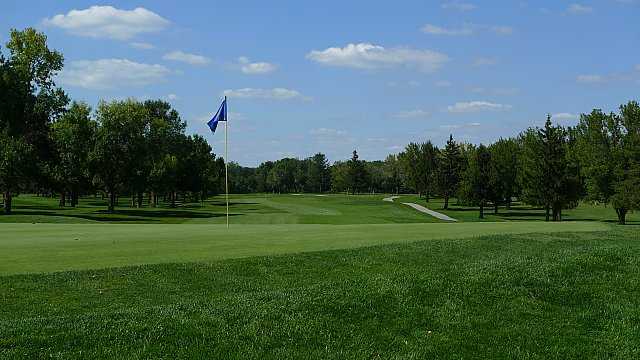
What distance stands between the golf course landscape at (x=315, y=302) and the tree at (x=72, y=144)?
140ft

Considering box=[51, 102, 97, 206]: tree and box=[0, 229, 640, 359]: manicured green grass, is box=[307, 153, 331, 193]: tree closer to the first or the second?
box=[51, 102, 97, 206]: tree

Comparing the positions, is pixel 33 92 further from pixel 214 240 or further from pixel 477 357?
pixel 477 357

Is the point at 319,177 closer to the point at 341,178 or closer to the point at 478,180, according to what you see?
the point at 341,178

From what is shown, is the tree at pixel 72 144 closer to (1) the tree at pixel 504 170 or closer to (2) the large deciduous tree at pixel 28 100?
(2) the large deciduous tree at pixel 28 100

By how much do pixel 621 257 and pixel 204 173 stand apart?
3297 inches

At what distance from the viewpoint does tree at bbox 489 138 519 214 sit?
250 feet

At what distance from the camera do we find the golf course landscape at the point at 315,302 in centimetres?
845

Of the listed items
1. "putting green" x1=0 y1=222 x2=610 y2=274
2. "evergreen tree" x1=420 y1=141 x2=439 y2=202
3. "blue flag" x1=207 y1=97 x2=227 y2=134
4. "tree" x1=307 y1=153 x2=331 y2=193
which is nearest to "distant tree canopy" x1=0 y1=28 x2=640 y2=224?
"evergreen tree" x1=420 y1=141 x2=439 y2=202

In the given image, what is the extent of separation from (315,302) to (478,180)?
68065 millimetres

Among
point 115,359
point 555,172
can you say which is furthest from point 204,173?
point 115,359

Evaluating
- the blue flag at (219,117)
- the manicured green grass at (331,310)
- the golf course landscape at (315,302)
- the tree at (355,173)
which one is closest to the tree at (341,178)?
the tree at (355,173)

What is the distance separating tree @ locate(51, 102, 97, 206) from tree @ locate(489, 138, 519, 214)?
150 ft

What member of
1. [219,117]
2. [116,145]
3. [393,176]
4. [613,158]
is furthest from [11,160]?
[393,176]

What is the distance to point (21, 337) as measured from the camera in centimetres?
816
